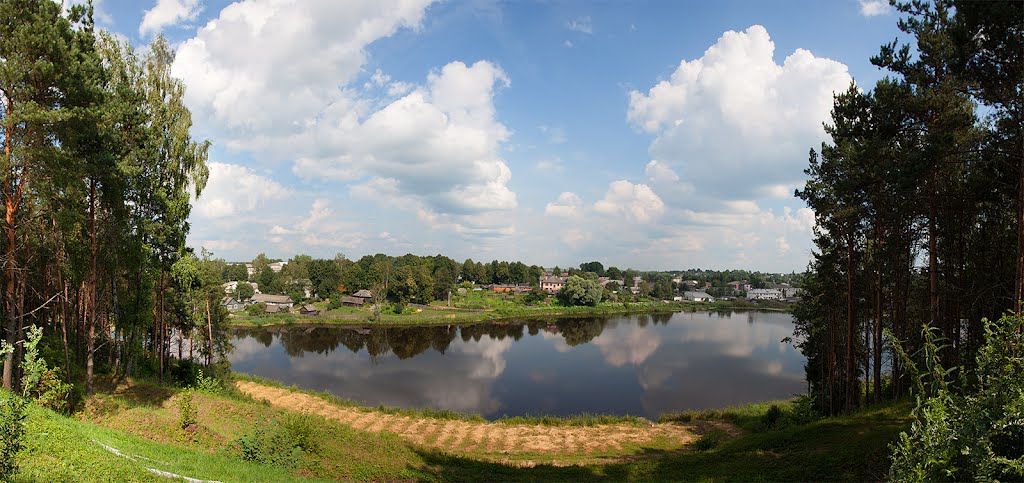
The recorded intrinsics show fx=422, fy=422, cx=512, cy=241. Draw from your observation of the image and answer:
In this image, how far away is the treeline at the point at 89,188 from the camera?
918 centimetres

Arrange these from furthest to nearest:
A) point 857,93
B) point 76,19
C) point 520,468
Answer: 1. point 857,93
2. point 520,468
3. point 76,19

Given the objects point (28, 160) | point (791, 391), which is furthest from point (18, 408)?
point (791, 391)

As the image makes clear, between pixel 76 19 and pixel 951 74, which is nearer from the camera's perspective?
pixel 951 74

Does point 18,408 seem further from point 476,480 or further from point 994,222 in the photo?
point 994,222

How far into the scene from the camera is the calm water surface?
27.2 meters

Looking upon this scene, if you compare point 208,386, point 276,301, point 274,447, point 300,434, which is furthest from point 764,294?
point 274,447

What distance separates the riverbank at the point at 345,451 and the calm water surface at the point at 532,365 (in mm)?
10497

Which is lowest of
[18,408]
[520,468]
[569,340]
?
[569,340]

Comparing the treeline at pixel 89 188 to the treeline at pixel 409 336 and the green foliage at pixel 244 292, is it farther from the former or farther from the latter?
the green foliage at pixel 244 292

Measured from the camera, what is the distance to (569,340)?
163 feet

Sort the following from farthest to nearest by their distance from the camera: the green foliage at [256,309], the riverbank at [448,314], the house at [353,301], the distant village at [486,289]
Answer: the house at [353,301] → the distant village at [486,289] → the green foliage at [256,309] → the riverbank at [448,314]

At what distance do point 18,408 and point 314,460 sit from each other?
6.92 meters

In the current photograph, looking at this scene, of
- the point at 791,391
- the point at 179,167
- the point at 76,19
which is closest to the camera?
the point at 76,19

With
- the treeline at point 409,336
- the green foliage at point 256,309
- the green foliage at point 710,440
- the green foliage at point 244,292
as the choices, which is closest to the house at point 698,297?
the treeline at point 409,336
